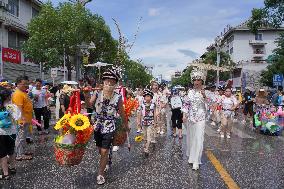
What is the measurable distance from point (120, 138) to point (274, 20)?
20600 millimetres

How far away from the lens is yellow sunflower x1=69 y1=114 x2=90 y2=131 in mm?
7046

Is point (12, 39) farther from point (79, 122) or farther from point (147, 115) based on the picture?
point (79, 122)

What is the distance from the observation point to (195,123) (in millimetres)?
9047

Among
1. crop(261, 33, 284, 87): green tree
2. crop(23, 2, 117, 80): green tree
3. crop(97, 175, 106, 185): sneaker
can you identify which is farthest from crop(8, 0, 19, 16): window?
crop(261, 33, 284, 87): green tree

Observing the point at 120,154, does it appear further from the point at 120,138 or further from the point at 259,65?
the point at 259,65

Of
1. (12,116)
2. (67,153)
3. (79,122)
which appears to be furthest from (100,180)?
(12,116)

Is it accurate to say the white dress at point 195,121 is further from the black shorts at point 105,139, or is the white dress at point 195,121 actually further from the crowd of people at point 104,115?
the black shorts at point 105,139

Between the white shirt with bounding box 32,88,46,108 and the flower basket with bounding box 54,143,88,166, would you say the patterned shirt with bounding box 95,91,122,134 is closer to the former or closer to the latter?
the flower basket with bounding box 54,143,88,166

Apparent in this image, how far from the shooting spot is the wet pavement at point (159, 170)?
719 centimetres

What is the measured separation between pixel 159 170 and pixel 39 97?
23.8 ft

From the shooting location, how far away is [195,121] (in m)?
9.04

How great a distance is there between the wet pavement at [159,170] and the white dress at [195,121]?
343mm

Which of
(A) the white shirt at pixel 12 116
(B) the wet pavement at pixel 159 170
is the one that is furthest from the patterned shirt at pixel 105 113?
(A) the white shirt at pixel 12 116

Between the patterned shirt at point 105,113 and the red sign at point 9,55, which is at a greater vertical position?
the red sign at point 9,55
